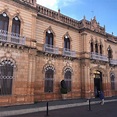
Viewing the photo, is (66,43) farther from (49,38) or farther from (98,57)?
(98,57)

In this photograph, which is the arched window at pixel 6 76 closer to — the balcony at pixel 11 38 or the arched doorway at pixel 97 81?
the balcony at pixel 11 38

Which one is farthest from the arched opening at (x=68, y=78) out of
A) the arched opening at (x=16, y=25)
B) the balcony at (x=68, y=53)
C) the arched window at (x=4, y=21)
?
the arched window at (x=4, y=21)

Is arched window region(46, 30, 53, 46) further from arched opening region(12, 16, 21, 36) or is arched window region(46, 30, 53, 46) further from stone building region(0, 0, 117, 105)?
arched opening region(12, 16, 21, 36)

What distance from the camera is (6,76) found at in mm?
13297

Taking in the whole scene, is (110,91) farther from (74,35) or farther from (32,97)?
(32,97)

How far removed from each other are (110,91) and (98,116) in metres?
14.3

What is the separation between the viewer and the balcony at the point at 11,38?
13.3 meters

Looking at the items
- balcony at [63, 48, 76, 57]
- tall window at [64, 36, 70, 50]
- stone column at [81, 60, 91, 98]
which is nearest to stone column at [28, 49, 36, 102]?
balcony at [63, 48, 76, 57]

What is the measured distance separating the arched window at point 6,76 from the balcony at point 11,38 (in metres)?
1.97

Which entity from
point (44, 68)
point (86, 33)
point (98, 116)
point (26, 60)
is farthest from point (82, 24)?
point (98, 116)

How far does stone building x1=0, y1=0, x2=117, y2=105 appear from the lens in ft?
44.8

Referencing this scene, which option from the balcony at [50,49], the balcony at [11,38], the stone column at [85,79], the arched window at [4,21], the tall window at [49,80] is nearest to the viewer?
the balcony at [11,38]

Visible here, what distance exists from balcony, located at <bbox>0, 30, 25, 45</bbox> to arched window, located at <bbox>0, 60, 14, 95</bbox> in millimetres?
1968

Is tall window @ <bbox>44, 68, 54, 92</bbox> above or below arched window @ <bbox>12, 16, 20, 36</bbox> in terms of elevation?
below
